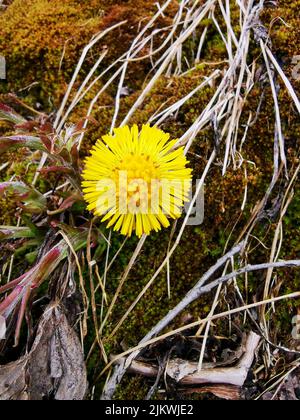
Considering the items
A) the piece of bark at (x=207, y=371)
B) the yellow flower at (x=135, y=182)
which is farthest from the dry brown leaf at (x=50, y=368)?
the yellow flower at (x=135, y=182)

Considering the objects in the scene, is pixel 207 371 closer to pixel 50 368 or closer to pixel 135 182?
pixel 50 368

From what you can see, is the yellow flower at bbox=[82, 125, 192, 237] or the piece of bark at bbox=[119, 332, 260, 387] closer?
the yellow flower at bbox=[82, 125, 192, 237]

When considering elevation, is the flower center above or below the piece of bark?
above

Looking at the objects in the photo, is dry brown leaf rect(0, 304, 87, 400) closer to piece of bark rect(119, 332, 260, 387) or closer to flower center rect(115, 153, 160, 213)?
piece of bark rect(119, 332, 260, 387)

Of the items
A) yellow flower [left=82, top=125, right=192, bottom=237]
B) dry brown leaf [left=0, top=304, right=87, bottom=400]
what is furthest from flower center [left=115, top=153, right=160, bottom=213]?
dry brown leaf [left=0, top=304, right=87, bottom=400]

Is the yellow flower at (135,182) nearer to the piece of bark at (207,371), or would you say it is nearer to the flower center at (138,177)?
the flower center at (138,177)

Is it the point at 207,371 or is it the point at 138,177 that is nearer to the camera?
the point at 138,177

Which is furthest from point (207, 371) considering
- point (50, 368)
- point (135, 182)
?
point (135, 182)

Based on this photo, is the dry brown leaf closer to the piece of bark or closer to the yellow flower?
the piece of bark
